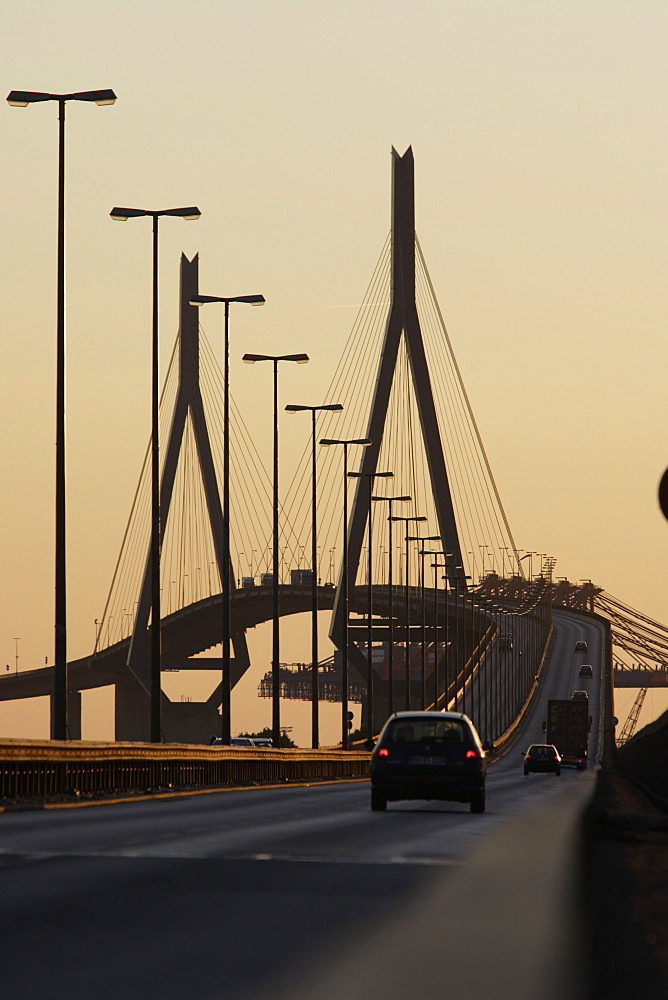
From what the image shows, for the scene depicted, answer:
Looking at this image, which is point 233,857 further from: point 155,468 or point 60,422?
point 155,468

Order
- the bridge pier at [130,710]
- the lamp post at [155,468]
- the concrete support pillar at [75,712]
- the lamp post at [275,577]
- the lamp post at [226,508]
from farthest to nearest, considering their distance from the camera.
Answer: the concrete support pillar at [75,712] → the bridge pier at [130,710] → the lamp post at [275,577] → the lamp post at [226,508] → the lamp post at [155,468]

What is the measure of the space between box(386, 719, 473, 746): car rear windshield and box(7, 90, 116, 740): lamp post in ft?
17.5

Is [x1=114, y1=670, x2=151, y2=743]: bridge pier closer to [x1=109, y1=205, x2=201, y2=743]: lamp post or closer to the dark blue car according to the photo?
[x1=109, y1=205, x2=201, y2=743]: lamp post

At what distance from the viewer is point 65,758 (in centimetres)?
2886

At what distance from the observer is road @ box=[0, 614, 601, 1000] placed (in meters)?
8.43

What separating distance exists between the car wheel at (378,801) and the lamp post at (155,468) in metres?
14.2

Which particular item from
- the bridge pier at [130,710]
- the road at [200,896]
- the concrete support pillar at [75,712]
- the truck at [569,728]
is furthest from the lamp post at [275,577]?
the concrete support pillar at [75,712]

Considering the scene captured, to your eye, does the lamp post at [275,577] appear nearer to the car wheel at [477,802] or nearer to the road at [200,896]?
the car wheel at [477,802]

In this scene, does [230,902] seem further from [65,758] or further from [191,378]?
[191,378]

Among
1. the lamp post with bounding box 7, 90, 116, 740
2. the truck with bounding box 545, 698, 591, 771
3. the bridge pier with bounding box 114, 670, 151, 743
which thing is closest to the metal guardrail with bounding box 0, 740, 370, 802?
the lamp post with bounding box 7, 90, 116, 740

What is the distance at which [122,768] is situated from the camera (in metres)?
32.9

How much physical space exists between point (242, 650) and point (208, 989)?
143 meters

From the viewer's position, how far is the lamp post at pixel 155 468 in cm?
4188

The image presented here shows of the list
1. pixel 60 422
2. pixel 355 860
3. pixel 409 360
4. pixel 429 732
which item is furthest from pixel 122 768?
pixel 409 360
